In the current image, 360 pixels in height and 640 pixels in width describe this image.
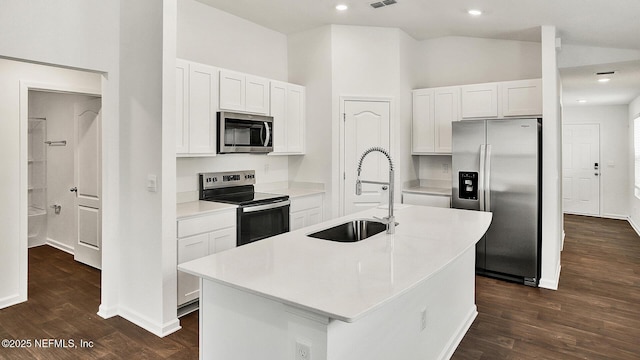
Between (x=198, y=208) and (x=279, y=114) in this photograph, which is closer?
(x=198, y=208)

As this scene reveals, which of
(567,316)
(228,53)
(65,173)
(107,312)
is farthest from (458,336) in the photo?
(65,173)

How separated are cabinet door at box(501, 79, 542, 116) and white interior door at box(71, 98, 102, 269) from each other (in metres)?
4.64

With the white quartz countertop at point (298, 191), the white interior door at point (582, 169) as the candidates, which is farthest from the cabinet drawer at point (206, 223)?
the white interior door at point (582, 169)

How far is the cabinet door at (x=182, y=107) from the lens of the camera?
338 centimetres

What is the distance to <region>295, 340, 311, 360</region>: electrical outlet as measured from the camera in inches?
58.2

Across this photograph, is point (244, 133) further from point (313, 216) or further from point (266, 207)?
point (313, 216)

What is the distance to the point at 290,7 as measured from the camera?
161 inches

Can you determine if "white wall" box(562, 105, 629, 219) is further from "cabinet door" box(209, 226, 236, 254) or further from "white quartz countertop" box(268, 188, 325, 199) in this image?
"cabinet door" box(209, 226, 236, 254)

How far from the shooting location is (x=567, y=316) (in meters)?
3.26

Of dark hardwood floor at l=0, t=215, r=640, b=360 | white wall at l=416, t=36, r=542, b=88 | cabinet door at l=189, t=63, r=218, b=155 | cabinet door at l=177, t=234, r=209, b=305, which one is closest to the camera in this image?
dark hardwood floor at l=0, t=215, r=640, b=360

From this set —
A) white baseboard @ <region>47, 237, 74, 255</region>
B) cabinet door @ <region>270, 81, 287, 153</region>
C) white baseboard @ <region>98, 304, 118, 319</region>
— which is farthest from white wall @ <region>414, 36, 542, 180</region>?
white baseboard @ <region>47, 237, 74, 255</region>

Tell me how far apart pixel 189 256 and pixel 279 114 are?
2033 mm

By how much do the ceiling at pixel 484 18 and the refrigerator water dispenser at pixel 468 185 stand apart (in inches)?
64.4

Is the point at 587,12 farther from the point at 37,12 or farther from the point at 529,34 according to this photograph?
the point at 37,12
